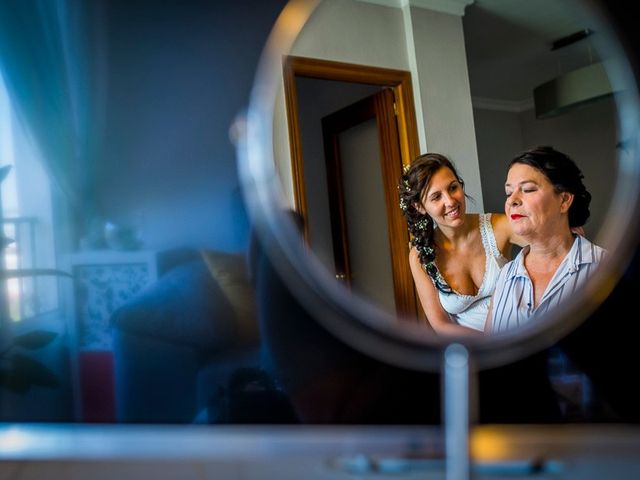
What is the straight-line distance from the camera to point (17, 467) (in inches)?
27.5

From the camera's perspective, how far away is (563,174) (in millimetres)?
578

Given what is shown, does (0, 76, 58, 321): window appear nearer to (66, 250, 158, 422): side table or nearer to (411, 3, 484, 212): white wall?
(66, 250, 158, 422): side table

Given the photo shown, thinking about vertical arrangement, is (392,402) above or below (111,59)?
below

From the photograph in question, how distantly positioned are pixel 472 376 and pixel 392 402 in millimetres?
93

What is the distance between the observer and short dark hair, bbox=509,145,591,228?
574mm

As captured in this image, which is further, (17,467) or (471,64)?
(17,467)

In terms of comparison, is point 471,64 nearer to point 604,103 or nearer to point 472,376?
point 604,103

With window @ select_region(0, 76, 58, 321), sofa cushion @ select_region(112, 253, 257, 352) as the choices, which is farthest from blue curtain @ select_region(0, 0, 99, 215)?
sofa cushion @ select_region(112, 253, 257, 352)

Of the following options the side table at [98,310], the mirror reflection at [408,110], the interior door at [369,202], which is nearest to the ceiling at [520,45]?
the mirror reflection at [408,110]

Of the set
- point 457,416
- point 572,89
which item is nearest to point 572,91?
point 572,89

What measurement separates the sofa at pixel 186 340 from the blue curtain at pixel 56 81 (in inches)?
5.5

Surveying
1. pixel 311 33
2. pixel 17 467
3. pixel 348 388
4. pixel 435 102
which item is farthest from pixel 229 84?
pixel 17 467

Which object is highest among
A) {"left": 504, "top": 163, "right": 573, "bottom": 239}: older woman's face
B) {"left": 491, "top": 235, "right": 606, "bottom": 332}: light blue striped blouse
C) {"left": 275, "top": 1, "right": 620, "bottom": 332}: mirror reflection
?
{"left": 275, "top": 1, "right": 620, "bottom": 332}: mirror reflection

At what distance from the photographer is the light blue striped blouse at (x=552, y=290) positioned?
1.91 ft
